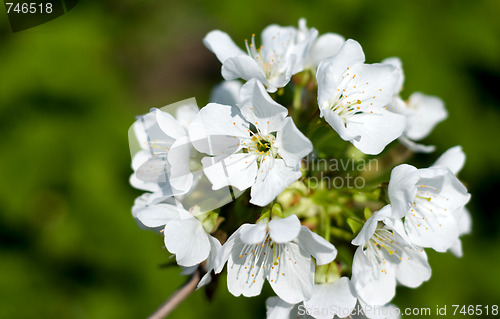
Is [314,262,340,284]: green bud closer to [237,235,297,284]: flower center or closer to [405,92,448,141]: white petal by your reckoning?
[237,235,297,284]: flower center

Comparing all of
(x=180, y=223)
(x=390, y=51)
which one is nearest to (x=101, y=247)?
(x=180, y=223)

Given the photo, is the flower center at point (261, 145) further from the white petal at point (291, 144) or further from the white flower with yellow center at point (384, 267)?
the white flower with yellow center at point (384, 267)

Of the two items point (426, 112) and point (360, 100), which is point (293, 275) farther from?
point (426, 112)

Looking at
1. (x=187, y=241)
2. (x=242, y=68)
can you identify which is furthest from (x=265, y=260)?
(x=242, y=68)

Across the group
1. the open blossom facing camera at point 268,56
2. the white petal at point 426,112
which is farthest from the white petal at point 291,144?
the white petal at point 426,112

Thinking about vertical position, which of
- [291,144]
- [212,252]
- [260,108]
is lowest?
[212,252]

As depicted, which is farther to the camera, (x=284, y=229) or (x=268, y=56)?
(x=268, y=56)

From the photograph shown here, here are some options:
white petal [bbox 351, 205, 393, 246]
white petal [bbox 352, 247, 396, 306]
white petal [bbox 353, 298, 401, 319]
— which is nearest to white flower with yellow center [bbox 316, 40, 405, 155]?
white petal [bbox 351, 205, 393, 246]
